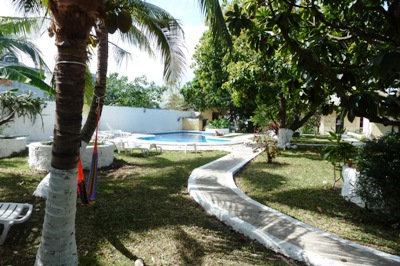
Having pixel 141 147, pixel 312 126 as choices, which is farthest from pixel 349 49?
pixel 312 126

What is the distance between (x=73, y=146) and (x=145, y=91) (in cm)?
3906

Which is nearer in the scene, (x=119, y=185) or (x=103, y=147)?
(x=119, y=185)

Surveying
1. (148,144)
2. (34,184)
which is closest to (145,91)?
(148,144)

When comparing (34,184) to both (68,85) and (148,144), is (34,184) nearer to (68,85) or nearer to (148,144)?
(68,85)

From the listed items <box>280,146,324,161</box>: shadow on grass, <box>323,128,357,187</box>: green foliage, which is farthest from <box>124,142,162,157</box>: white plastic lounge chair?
<box>323,128,357,187</box>: green foliage

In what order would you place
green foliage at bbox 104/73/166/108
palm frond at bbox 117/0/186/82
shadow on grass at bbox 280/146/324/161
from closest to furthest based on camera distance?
palm frond at bbox 117/0/186/82 < shadow on grass at bbox 280/146/324/161 < green foliage at bbox 104/73/166/108

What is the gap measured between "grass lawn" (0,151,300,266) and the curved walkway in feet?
0.49

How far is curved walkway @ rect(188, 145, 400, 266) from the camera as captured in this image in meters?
3.96

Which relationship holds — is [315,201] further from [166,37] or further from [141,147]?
[141,147]

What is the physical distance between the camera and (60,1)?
2.71 metres

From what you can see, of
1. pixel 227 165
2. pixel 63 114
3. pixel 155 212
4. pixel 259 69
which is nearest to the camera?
pixel 63 114

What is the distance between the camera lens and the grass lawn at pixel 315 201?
5.03 metres

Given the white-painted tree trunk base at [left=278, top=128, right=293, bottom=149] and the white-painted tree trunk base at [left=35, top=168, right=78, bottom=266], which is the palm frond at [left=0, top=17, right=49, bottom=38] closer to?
the white-painted tree trunk base at [left=35, top=168, right=78, bottom=266]

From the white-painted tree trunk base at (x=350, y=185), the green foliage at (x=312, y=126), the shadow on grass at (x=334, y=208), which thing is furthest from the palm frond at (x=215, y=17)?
the green foliage at (x=312, y=126)
